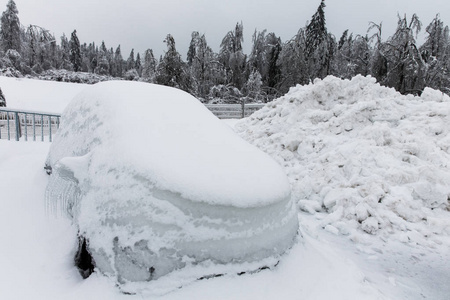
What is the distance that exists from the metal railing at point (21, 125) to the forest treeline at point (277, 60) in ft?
19.2

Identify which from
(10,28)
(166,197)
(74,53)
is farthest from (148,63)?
(74,53)

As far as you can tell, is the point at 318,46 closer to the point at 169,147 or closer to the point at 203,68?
the point at 203,68

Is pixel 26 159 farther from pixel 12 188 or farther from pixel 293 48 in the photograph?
pixel 293 48

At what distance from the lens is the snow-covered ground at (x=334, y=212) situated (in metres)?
2.03

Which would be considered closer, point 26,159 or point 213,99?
point 26,159

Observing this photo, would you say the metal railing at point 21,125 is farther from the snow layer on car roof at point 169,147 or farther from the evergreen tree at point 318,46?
the evergreen tree at point 318,46

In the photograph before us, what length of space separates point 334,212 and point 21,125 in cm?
1079

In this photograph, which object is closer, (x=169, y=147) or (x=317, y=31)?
(x=169, y=147)

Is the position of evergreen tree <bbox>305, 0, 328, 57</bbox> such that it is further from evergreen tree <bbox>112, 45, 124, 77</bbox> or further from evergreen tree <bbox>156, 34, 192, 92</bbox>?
evergreen tree <bbox>112, 45, 124, 77</bbox>

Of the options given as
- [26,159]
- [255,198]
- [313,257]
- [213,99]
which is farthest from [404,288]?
[213,99]

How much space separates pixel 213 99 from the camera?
18.5 meters

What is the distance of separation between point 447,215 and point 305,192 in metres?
1.84

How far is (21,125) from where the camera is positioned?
10250mm

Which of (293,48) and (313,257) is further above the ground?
(293,48)
